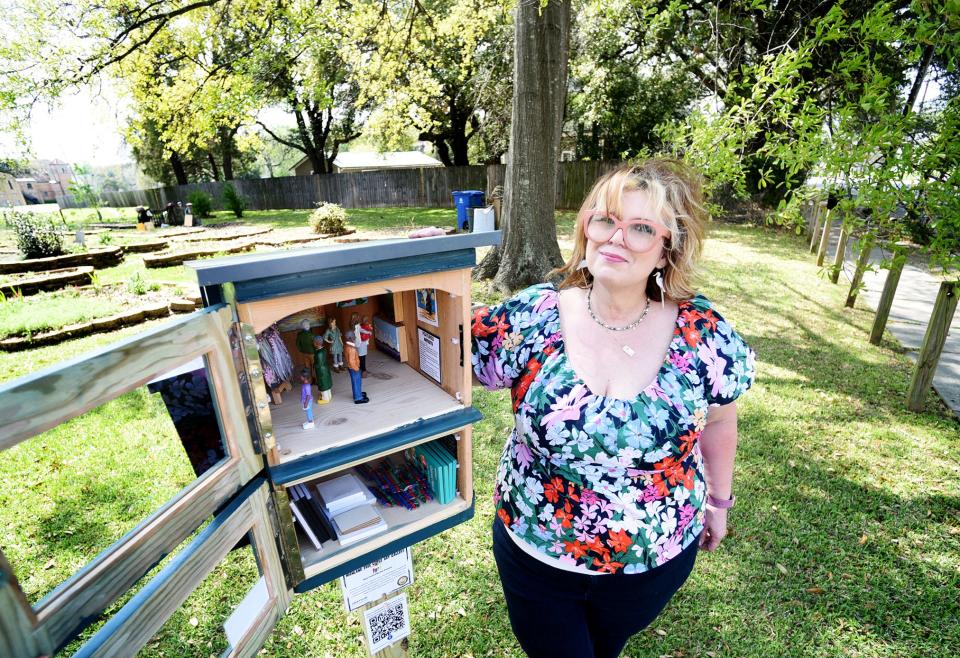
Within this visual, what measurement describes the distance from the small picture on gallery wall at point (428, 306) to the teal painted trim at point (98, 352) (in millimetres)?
832

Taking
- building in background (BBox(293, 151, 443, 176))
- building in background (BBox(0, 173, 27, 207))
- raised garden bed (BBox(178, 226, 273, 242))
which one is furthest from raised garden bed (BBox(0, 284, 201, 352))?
building in background (BBox(0, 173, 27, 207))

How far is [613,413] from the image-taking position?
5.12 ft

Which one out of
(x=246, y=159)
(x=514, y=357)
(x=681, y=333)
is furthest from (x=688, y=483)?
(x=246, y=159)

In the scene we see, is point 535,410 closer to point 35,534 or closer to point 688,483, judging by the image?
point 688,483

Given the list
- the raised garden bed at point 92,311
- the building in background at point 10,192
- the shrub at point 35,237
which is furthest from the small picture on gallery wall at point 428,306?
the building in background at point 10,192

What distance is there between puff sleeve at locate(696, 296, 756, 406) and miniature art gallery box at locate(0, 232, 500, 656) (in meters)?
0.82

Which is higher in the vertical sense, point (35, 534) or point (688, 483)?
point (688, 483)

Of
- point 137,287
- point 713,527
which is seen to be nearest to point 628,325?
point 713,527

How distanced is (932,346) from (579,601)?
16.7ft

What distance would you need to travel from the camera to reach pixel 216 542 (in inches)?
47.6

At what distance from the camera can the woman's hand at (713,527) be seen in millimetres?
1966

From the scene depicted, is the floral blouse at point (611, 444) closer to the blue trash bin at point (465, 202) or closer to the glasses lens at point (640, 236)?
the glasses lens at point (640, 236)

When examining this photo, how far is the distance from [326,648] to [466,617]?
0.77 m

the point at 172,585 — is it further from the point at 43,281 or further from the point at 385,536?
the point at 43,281
